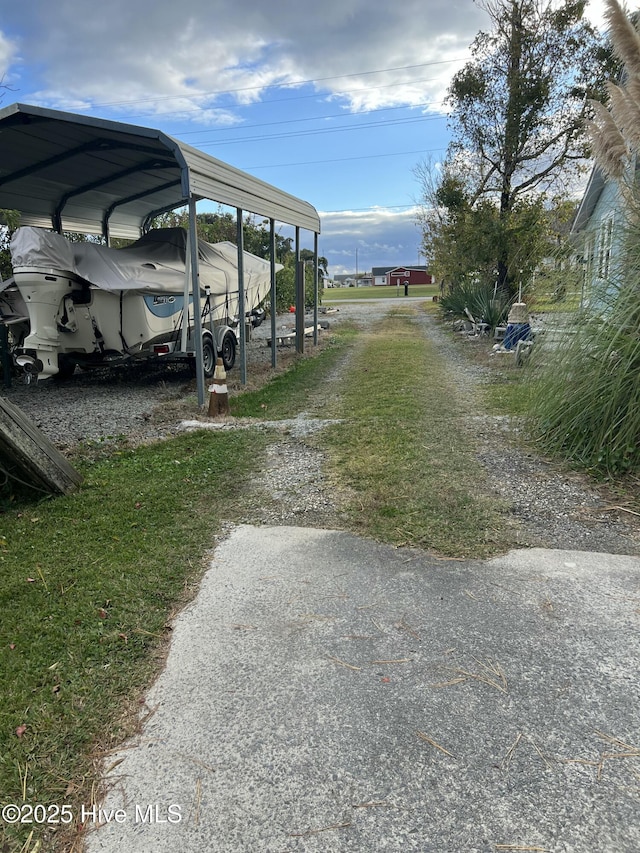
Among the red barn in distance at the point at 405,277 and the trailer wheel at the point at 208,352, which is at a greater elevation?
the red barn in distance at the point at 405,277

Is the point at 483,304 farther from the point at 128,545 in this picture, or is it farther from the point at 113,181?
the point at 128,545

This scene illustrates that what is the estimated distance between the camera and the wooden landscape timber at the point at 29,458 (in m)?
3.99

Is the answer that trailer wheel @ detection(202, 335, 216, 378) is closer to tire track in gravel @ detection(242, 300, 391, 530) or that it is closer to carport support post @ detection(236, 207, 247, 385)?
carport support post @ detection(236, 207, 247, 385)

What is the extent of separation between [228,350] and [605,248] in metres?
7.33

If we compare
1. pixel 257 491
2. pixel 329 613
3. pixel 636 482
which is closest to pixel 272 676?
pixel 329 613

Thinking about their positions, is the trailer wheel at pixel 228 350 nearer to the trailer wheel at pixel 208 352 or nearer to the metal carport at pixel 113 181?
the trailer wheel at pixel 208 352

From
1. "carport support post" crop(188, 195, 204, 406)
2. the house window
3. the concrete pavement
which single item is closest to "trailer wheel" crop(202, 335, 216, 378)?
"carport support post" crop(188, 195, 204, 406)

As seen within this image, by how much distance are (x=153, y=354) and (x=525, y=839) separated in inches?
323

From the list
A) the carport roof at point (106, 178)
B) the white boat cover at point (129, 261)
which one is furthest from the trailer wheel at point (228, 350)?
the carport roof at point (106, 178)

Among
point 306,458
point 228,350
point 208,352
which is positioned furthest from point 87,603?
point 228,350

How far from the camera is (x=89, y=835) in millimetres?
1718

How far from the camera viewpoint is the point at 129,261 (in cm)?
884

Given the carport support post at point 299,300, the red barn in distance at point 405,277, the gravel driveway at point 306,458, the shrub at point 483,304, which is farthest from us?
the red barn in distance at point 405,277

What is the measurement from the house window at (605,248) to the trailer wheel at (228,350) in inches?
279
